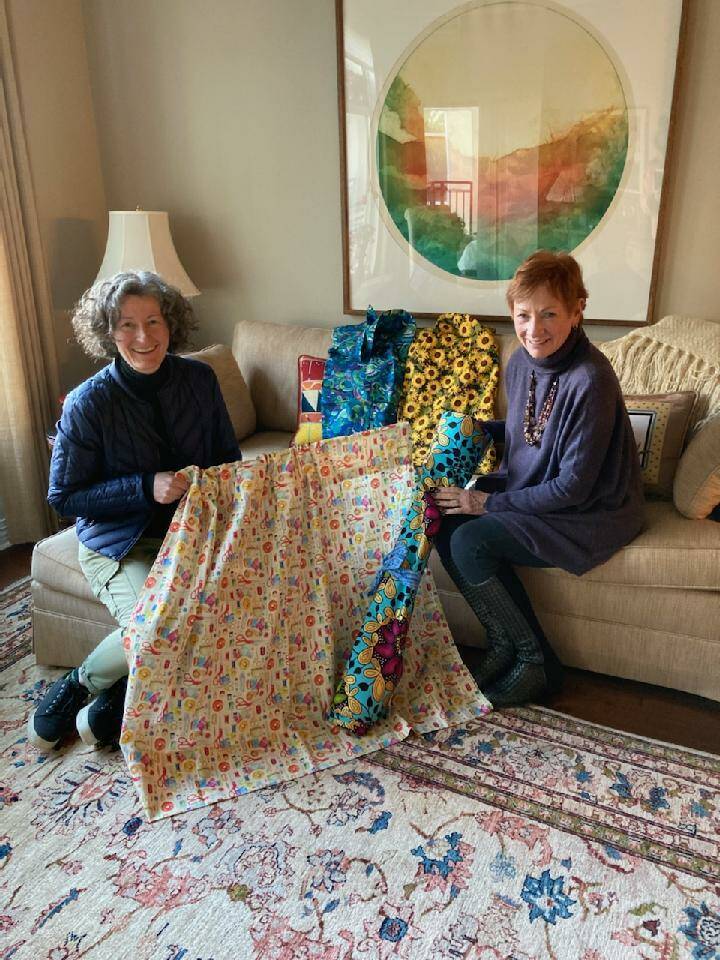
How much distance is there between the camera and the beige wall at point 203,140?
3.20 m

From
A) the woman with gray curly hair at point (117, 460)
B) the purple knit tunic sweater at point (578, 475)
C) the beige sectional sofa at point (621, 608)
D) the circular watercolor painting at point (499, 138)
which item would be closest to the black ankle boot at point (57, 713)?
the woman with gray curly hair at point (117, 460)

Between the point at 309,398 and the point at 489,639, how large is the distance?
4.24 feet

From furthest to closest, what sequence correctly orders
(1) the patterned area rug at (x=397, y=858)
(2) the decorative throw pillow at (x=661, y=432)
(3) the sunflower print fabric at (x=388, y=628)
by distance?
(2) the decorative throw pillow at (x=661, y=432) < (3) the sunflower print fabric at (x=388, y=628) < (1) the patterned area rug at (x=397, y=858)

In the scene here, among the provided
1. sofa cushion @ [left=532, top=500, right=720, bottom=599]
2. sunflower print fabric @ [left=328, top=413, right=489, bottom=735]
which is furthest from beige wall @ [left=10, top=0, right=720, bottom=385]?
sunflower print fabric @ [left=328, top=413, right=489, bottom=735]

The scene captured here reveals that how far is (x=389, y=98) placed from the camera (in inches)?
119

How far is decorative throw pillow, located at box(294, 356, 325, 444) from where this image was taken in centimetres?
299

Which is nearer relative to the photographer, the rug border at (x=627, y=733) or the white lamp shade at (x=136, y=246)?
the rug border at (x=627, y=733)

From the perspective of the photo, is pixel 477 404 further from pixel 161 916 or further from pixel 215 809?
pixel 161 916

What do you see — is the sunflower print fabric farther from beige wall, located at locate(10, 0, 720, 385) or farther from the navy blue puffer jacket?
beige wall, located at locate(10, 0, 720, 385)

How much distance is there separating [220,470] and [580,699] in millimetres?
1191

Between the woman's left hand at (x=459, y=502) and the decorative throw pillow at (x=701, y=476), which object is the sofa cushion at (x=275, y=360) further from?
the decorative throw pillow at (x=701, y=476)

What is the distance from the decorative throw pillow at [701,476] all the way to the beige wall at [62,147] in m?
2.74

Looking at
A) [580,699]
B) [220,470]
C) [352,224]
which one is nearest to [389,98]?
[352,224]

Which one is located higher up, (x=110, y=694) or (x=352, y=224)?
(x=352, y=224)
